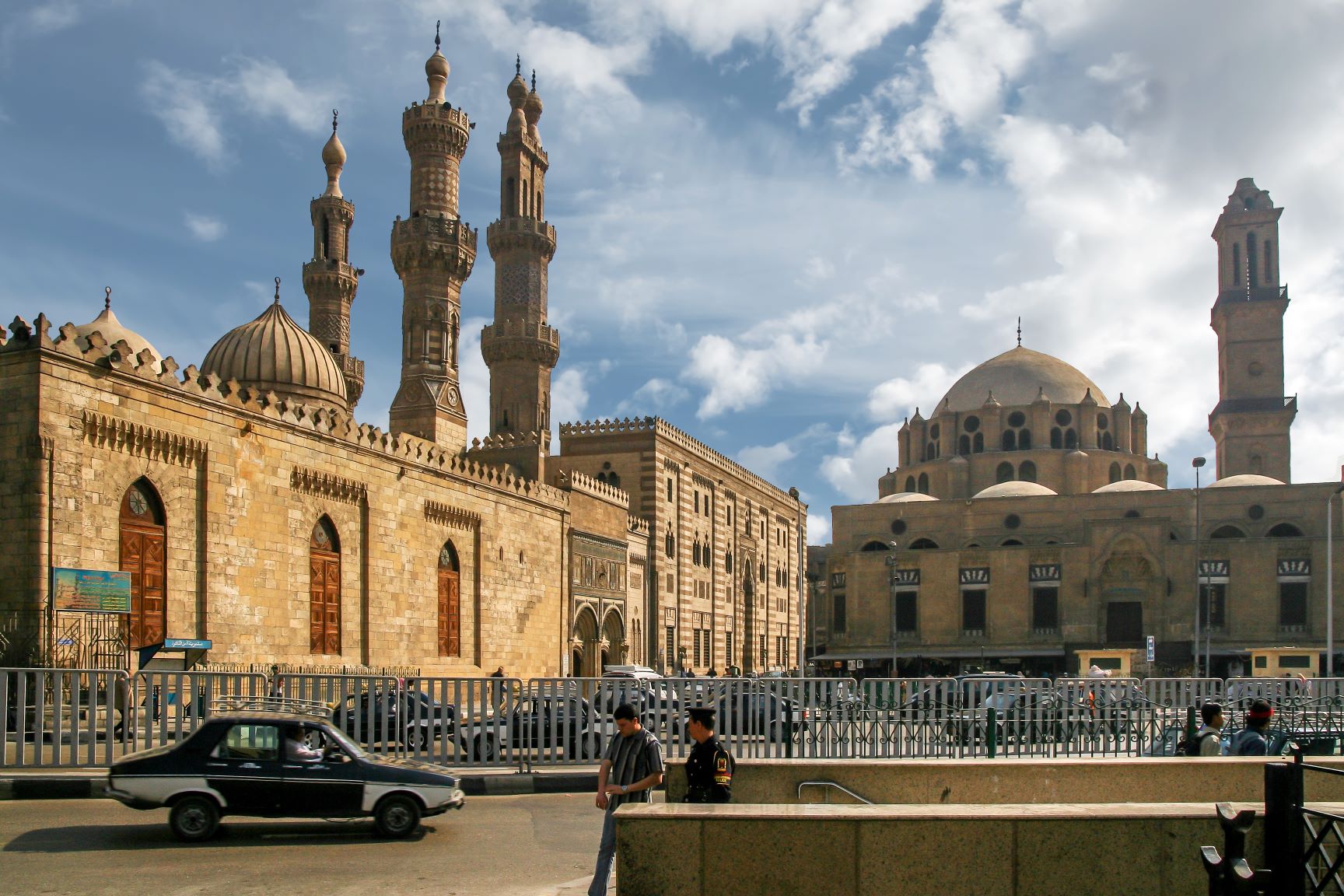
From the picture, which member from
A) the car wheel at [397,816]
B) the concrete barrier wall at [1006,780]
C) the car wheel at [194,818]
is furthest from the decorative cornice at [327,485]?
the concrete barrier wall at [1006,780]

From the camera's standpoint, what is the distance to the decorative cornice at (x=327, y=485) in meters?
24.0

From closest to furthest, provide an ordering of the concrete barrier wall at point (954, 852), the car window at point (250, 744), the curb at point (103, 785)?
the concrete barrier wall at point (954, 852) → the car window at point (250, 744) → the curb at point (103, 785)

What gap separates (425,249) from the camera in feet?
125

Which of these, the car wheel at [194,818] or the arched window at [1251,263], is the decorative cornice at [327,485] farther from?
the arched window at [1251,263]

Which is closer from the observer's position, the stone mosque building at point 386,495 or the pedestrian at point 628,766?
the pedestrian at point 628,766

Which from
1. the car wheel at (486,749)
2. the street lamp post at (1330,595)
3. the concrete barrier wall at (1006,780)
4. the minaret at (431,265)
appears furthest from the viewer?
the minaret at (431,265)

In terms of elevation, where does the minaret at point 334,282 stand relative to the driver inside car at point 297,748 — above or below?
above

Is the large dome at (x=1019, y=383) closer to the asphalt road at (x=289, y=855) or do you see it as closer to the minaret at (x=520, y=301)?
the minaret at (x=520, y=301)

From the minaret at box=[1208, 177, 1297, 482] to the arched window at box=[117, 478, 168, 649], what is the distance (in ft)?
185

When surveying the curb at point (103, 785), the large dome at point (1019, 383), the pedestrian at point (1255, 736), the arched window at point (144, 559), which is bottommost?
the curb at point (103, 785)

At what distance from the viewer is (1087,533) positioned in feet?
179

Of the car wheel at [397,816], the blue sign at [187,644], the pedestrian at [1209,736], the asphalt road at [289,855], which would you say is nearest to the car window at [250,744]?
the asphalt road at [289,855]

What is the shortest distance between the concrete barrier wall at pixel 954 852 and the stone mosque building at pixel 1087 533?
123 ft

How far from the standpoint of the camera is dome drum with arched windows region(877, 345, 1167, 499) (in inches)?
2504
